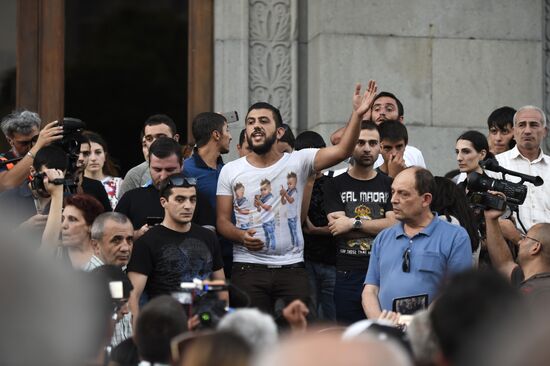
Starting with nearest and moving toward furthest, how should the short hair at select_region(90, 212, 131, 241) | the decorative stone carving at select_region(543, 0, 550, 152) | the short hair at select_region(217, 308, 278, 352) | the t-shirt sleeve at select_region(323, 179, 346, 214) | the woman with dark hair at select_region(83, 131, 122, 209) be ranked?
the short hair at select_region(217, 308, 278, 352)
the short hair at select_region(90, 212, 131, 241)
the t-shirt sleeve at select_region(323, 179, 346, 214)
the woman with dark hair at select_region(83, 131, 122, 209)
the decorative stone carving at select_region(543, 0, 550, 152)

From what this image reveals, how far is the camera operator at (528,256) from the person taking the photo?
287 inches

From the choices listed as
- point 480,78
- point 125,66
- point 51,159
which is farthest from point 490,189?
point 125,66

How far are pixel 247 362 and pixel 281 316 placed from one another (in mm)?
3138

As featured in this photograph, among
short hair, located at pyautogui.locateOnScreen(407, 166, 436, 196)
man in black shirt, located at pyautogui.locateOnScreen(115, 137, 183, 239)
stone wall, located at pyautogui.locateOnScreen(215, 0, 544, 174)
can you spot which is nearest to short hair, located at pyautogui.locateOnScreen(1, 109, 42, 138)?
man in black shirt, located at pyautogui.locateOnScreen(115, 137, 183, 239)

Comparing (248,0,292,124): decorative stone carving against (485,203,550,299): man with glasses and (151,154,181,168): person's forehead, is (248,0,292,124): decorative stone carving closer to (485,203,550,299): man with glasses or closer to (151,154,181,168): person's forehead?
(151,154,181,168): person's forehead

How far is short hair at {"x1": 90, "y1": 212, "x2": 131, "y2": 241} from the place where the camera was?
7.63 metres

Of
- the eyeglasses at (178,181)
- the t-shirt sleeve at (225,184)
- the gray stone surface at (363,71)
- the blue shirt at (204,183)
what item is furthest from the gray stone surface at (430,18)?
the eyeglasses at (178,181)

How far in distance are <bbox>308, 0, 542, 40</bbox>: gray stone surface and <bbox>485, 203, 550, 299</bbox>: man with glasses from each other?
373 centimetres

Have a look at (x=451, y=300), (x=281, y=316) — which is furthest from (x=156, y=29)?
(x=451, y=300)

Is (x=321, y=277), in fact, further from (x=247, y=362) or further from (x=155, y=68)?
(x=247, y=362)

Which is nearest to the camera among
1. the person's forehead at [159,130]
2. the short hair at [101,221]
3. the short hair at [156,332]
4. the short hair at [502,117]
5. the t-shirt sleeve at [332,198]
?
the short hair at [156,332]

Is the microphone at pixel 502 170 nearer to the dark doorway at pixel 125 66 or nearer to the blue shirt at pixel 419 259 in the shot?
the blue shirt at pixel 419 259

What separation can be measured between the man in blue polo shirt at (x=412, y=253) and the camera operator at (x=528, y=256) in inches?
14.5

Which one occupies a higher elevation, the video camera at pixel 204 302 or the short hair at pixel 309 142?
the short hair at pixel 309 142
